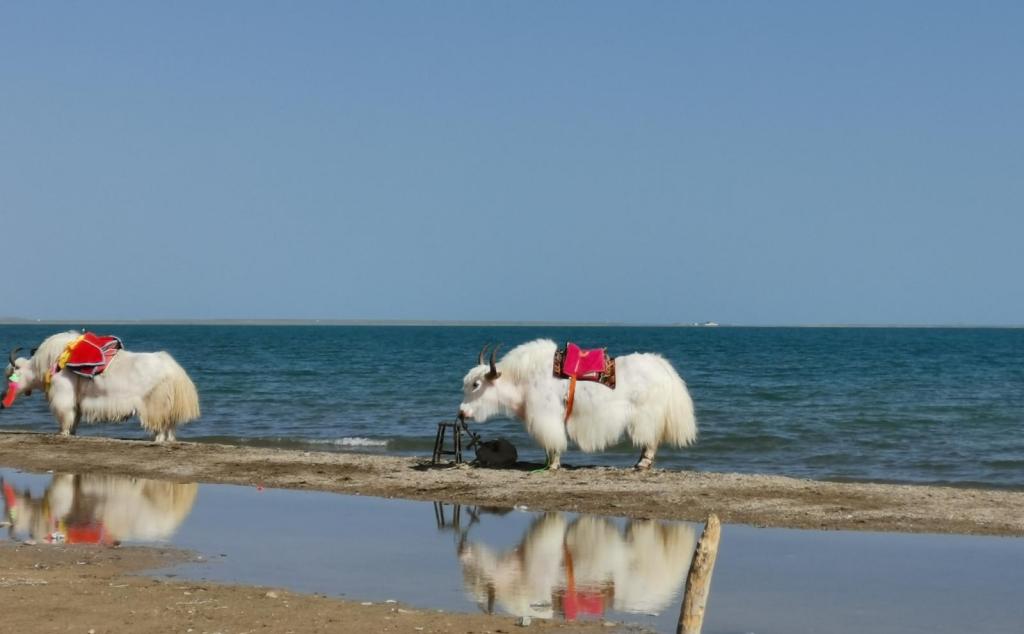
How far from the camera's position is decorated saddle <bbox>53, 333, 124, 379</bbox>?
18.0 metres

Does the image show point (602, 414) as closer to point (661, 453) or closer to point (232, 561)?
point (661, 453)

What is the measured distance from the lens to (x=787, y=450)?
776 inches

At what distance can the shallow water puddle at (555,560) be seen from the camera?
25.8 ft

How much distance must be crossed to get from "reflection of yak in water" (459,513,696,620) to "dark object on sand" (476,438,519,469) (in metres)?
3.98

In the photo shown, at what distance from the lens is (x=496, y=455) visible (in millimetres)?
15492

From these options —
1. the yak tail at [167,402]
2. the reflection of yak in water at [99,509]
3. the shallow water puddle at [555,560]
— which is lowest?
the reflection of yak in water at [99,509]

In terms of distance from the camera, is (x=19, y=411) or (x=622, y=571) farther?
(x=19, y=411)

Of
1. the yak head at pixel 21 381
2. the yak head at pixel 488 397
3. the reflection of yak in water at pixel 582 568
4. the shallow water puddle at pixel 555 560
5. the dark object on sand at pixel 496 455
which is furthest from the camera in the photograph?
the yak head at pixel 21 381

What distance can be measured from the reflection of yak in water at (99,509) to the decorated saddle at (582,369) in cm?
435

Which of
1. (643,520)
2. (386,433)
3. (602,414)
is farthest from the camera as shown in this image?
(386,433)

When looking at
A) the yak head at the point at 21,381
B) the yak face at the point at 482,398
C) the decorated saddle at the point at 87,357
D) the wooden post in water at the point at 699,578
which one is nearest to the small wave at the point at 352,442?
the decorated saddle at the point at 87,357

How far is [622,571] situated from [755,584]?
38.1 inches

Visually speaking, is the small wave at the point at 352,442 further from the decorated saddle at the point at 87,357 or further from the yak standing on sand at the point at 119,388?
the decorated saddle at the point at 87,357

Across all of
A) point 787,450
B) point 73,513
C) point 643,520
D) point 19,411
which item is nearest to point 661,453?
point 787,450
